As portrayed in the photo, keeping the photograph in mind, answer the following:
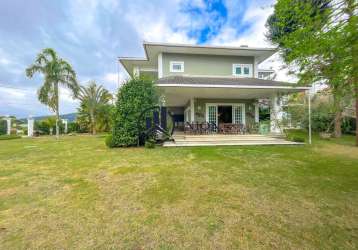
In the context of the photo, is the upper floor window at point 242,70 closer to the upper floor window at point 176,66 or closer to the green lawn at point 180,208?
the upper floor window at point 176,66

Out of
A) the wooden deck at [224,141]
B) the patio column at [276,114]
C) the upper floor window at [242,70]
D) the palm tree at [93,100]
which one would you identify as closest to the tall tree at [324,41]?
the wooden deck at [224,141]

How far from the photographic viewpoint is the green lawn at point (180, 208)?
190cm

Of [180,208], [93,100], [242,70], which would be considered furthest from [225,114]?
[93,100]

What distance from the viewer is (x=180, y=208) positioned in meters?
2.60

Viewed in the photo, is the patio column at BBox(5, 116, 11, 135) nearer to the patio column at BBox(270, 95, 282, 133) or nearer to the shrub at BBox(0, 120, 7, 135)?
the shrub at BBox(0, 120, 7, 135)

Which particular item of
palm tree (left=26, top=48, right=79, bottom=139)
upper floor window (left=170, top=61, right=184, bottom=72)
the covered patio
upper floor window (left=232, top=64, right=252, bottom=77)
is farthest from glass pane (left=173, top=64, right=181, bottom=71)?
palm tree (left=26, top=48, right=79, bottom=139)

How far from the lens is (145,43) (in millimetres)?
11102

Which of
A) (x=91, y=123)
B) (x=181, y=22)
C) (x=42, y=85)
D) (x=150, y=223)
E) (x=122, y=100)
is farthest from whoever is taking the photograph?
(x=91, y=123)

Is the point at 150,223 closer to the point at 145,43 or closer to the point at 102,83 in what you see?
the point at 145,43

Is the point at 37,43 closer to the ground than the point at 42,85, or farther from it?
farther from it

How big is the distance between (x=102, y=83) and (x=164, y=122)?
14.9m

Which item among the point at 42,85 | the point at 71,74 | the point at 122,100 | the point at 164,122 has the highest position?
the point at 71,74

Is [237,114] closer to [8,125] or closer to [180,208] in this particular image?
[180,208]

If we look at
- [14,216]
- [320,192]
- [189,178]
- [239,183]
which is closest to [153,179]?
[189,178]
